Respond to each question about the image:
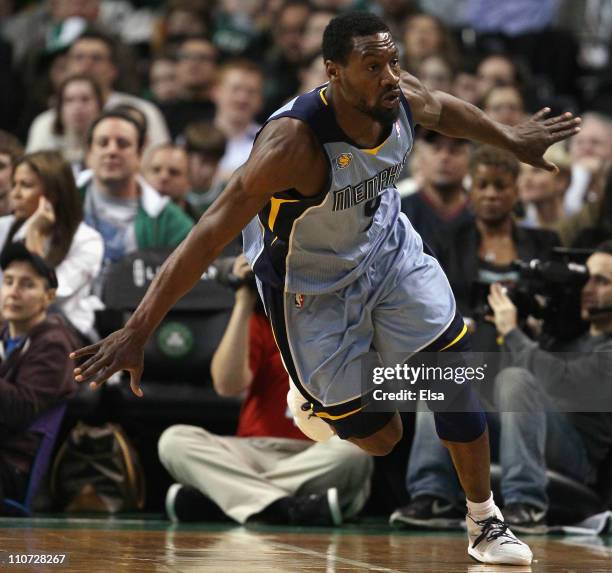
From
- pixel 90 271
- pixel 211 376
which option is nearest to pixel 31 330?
pixel 90 271

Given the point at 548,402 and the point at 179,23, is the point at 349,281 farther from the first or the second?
the point at 179,23

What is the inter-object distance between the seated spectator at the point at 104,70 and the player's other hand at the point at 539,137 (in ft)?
14.5

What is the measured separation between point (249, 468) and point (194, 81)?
15.6 ft

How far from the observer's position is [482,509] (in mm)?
5004

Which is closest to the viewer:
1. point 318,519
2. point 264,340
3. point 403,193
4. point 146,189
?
point 318,519

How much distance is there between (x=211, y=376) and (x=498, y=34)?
6009mm

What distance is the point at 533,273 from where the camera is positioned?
633 centimetres

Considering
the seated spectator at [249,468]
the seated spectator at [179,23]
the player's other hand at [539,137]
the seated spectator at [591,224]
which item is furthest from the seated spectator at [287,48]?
the player's other hand at [539,137]

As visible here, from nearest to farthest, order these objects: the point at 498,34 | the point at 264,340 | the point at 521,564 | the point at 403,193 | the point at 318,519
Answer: the point at 521,564
the point at 318,519
the point at 264,340
the point at 403,193
the point at 498,34

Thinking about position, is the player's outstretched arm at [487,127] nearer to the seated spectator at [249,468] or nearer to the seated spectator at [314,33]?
the seated spectator at [249,468]

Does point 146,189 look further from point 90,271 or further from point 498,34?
point 498,34

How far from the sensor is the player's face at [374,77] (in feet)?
14.6

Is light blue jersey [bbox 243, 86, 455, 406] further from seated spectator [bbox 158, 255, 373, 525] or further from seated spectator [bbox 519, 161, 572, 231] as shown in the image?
seated spectator [bbox 519, 161, 572, 231]

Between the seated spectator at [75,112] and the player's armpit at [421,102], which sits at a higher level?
the seated spectator at [75,112]
